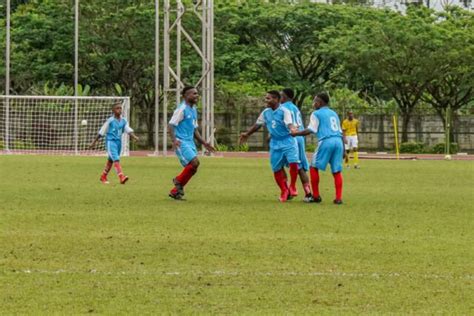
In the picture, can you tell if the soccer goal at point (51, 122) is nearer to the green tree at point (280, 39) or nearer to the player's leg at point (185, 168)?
the green tree at point (280, 39)

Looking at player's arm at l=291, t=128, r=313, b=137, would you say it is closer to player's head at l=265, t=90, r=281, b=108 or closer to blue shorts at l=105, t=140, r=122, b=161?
player's head at l=265, t=90, r=281, b=108

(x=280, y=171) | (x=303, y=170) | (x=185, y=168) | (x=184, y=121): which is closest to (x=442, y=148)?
(x=303, y=170)

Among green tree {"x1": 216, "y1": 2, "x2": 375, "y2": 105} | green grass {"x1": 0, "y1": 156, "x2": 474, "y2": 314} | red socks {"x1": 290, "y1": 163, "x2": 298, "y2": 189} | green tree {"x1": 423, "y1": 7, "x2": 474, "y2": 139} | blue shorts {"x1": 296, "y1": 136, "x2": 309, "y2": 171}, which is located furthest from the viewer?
green tree {"x1": 216, "y1": 2, "x2": 375, "y2": 105}

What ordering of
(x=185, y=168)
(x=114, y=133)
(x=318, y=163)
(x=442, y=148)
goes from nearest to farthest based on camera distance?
1. (x=318, y=163)
2. (x=185, y=168)
3. (x=114, y=133)
4. (x=442, y=148)

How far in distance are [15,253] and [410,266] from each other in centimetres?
366

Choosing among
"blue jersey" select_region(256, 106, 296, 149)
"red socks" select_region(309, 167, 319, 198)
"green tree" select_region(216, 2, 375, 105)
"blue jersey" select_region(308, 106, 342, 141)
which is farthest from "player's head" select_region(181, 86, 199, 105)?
"green tree" select_region(216, 2, 375, 105)

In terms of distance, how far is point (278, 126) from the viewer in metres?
18.7

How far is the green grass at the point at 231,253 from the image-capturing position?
8.48m

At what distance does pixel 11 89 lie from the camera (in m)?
54.4

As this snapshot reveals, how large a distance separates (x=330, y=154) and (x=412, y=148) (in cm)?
3382

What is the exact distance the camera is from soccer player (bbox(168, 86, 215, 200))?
18398mm

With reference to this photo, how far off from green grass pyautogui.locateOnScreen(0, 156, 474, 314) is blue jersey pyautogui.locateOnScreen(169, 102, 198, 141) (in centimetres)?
104

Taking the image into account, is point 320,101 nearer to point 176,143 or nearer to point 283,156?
point 283,156

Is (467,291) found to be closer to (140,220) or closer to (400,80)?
(140,220)
